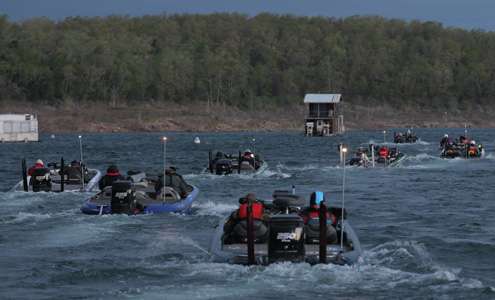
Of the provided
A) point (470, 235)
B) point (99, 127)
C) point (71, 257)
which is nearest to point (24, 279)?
point (71, 257)

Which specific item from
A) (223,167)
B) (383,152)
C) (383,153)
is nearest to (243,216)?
(223,167)

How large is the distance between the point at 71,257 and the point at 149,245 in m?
2.91

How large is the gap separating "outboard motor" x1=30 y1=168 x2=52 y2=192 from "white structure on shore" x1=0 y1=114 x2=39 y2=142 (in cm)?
9339

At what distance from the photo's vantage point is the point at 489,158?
86938 millimetres

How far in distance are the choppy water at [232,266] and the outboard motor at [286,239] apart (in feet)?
1.03

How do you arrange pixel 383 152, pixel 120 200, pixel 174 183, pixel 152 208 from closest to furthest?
pixel 120 200 < pixel 152 208 < pixel 174 183 < pixel 383 152

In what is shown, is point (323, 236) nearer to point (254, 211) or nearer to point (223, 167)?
point (254, 211)

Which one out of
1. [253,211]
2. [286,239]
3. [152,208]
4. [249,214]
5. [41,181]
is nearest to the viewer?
[286,239]

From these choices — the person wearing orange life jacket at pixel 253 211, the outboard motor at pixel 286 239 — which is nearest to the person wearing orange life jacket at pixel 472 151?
the person wearing orange life jacket at pixel 253 211

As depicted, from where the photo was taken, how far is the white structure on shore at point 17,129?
139875mm

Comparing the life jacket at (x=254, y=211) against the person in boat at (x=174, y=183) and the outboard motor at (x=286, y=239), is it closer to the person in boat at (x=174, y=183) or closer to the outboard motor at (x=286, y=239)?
the outboard motor at (x=286, y=239)

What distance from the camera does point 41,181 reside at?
46969 millimetres

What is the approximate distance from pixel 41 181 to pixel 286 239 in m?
24.1

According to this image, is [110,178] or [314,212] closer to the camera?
[314,212]
